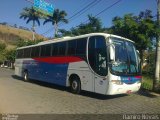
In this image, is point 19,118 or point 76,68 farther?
point 76,68

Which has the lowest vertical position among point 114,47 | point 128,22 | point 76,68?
point 76,68

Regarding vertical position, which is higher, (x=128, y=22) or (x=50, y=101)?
(x=128, y=22)

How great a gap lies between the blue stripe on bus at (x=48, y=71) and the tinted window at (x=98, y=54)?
113 inches

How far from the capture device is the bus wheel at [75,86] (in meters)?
14.6

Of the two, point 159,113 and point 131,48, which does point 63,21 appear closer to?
point 131,48

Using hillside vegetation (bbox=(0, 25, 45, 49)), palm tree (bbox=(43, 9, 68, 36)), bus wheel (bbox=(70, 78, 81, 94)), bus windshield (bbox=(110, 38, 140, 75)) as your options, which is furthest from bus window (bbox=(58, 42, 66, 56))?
hillside vegetation (bbox=(0, 25, 45, 49))

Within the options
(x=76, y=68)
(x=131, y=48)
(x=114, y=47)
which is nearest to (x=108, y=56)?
(x=114, y=47)

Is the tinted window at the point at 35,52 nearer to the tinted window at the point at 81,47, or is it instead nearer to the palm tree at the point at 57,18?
the tinted window at the point at 81,47

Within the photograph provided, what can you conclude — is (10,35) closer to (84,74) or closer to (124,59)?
(84,74)

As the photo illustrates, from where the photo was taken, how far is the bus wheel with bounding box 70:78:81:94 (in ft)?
47.9

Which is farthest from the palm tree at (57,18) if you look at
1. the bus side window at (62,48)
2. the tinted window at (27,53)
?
the bus side window at (62,48)

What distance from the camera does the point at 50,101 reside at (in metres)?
12.0

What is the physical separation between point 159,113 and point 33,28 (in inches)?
2071

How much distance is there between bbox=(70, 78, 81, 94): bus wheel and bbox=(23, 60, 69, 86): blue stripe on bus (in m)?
0.90
